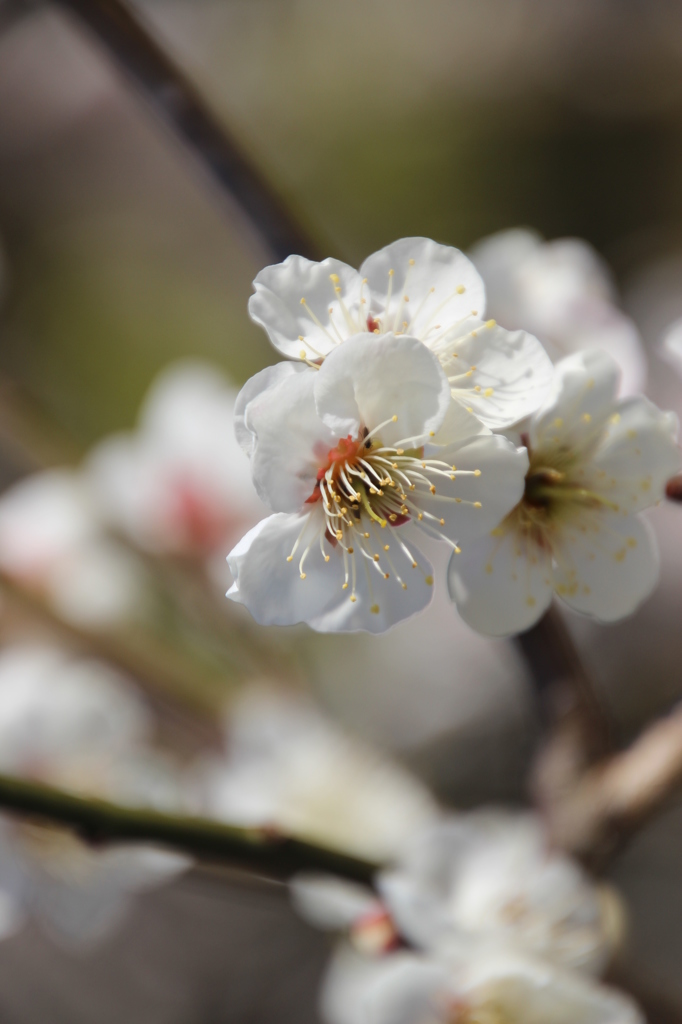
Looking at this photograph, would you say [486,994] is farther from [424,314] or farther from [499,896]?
[424,314]

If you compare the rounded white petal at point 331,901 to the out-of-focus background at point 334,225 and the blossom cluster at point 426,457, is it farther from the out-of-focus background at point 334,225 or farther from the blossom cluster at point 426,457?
the out-of-focus background at point 334,225

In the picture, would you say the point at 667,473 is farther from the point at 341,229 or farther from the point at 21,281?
the point at 21,281

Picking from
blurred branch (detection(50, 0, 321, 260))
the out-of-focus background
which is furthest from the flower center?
the out-of-focus background

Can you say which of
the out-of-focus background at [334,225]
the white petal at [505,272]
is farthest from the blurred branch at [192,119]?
the out-of-focus background at [334,225]

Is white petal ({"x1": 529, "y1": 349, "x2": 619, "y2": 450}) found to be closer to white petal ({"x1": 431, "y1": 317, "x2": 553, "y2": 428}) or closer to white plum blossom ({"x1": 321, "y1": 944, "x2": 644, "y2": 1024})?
white petal ({"x1": 431, "y1": 317, "x2": 553, "y2": 428})

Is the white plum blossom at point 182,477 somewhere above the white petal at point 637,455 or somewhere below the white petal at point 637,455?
below

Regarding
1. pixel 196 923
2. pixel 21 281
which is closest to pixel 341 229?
pixel 21 281
